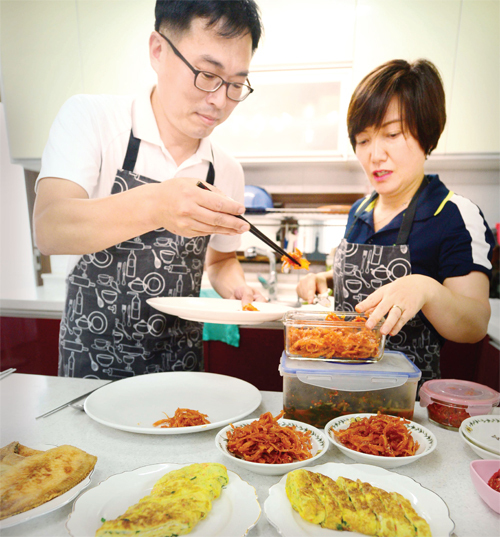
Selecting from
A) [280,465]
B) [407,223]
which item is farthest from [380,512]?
[407,223]

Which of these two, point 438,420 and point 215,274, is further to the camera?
point 215,274

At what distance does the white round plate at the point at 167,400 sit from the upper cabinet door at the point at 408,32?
109 centimetres

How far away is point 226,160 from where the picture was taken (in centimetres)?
129

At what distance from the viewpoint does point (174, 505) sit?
→ 489mm

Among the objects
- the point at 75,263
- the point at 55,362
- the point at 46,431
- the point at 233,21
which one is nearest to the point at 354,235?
the point at 233,21

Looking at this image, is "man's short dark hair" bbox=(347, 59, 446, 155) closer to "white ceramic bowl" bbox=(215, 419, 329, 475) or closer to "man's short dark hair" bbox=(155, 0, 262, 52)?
"man's short dark hair" bbox=(155, 0, 262, 52)

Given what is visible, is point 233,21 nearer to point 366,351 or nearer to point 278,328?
point 366,351

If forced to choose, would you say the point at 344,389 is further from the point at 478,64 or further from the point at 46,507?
the point at 478,64

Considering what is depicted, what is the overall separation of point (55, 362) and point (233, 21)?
1980 mm

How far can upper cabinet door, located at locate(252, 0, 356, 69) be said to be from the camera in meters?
1.03

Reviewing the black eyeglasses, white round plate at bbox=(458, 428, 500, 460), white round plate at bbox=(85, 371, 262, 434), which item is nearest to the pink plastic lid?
white round plate at bbox=(458, 428, 500, 460)

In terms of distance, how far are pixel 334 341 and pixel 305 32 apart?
94cm

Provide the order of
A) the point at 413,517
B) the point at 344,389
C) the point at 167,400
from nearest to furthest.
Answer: the point at 413,517
the point at 344,389
the point at 167,400

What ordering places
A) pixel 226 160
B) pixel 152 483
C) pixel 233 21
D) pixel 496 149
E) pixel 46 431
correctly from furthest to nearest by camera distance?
pixel 496 149 < pixel 226 160 < pixel 233 21 < pixel 46 431 < pixel 152 483
